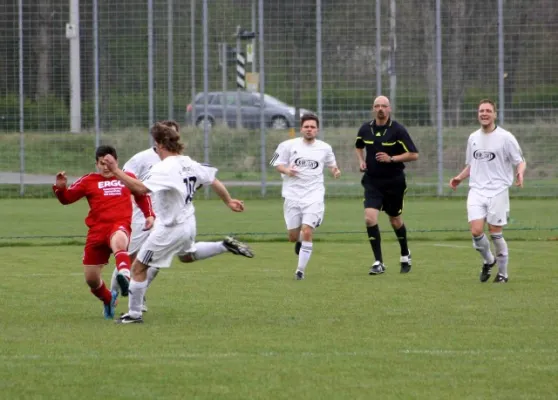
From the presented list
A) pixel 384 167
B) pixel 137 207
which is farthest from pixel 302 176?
pixel 137 207

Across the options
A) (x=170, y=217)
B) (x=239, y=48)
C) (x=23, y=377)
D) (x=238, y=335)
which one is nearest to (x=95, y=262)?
(x=170, y=217)

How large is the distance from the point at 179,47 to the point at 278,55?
7.52ft

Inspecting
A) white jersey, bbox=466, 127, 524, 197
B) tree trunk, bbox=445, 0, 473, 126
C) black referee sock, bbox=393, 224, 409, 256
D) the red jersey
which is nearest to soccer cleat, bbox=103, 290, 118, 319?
the red jersey

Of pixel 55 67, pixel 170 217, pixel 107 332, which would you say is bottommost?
pixel 107 332

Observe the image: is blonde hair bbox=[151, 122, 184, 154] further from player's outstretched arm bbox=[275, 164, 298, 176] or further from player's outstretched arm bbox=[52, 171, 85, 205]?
player's outstretched arm bbox=[275, 164, 298, 176]

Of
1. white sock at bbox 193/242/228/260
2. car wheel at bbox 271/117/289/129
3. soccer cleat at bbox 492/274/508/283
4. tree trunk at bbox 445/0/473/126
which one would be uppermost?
tree trunk at bbox 445/0/473/126

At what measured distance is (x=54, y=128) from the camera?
27.6 m

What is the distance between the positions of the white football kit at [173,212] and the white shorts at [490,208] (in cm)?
427

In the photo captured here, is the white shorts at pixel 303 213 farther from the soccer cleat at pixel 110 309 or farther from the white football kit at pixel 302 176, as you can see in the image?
the soccer cleat at pixel 110 309

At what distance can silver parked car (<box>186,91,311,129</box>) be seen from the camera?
26828 millimetres

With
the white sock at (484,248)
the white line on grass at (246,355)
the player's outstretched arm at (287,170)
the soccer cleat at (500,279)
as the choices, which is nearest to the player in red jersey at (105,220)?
the white line on grass at (246,355)

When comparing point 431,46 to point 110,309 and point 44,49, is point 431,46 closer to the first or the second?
→ point 44,49

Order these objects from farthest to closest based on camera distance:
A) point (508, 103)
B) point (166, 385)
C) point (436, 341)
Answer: point (508, 103)
point (436, 341)
point (166, 385)

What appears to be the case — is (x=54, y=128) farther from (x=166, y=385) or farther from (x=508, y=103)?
(x=166, y=385)
